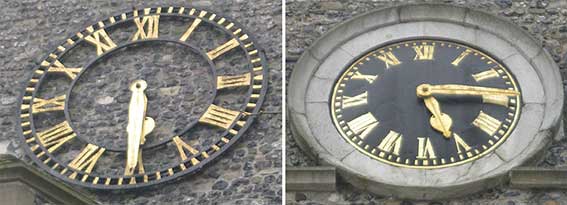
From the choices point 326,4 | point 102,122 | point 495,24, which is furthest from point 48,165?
point 495,24

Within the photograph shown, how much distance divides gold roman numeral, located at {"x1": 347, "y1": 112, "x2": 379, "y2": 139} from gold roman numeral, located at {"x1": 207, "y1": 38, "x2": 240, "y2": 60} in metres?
2.27

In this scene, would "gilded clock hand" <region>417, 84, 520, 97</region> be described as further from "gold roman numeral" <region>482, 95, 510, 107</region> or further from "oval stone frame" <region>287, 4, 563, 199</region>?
"oval stone frame" <region>287, 4, 563, 199</region>

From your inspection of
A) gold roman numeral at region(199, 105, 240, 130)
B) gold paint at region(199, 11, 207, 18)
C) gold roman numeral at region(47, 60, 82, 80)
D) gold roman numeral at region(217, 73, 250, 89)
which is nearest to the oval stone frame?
gold roman numeral at region(217, 73, 250, 89)

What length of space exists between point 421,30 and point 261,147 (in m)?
3.04

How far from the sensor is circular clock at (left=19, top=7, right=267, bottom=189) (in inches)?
1064

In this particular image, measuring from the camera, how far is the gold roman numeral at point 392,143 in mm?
26547

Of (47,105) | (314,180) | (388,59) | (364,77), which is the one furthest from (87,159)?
(388,59)

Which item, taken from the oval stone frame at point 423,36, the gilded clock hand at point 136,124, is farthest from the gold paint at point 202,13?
the oval stone frame at point 423,36

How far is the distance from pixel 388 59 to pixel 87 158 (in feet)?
14.2

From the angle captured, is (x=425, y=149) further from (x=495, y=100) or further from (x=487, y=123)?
(x=495, y=100)

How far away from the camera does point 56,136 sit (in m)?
27.6

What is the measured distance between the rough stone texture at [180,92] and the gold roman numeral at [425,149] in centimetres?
183

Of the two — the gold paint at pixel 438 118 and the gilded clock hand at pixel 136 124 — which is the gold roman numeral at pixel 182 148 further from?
the gold paint at pixel 438 118

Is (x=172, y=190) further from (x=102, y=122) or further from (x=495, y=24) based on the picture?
(x=495, y=24)
